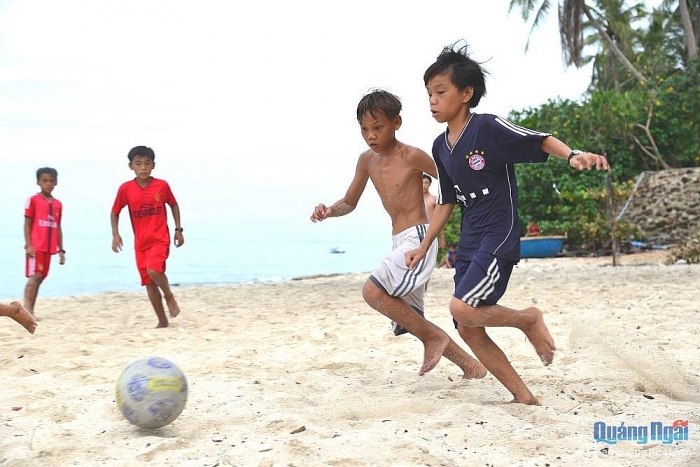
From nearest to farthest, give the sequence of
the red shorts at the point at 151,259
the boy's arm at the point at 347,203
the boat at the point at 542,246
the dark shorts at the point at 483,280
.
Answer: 1. the dark shorts at the point at 483,280
2. the boy's arm at the point at 347,203
3. the red shorts at the point at 151,259
4. the boat at the point at 542,246

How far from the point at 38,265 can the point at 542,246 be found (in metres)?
12.6

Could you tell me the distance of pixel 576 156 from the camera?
317 centimetres

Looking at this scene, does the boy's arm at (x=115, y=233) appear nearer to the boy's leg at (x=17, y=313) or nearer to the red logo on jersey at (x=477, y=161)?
the boy's leg at (x=17, y=313)

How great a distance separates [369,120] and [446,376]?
1.70 m

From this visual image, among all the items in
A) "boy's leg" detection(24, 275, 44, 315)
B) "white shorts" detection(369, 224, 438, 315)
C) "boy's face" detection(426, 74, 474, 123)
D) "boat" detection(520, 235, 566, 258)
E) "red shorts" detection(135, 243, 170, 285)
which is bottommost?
"boat" detection(520, 235, 566, 258)

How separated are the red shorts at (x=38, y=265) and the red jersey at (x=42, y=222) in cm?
7

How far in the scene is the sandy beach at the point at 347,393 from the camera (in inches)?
Answer: 110

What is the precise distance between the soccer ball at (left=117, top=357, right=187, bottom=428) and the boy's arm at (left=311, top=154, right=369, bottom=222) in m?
1.67

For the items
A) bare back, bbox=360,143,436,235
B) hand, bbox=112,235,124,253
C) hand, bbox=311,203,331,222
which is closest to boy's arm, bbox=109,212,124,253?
hand, bbox=112,235,124,253

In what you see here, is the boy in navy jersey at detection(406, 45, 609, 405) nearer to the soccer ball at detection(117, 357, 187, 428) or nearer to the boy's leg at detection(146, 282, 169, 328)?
the soccer ball at detection(117, 357, 187, 428)

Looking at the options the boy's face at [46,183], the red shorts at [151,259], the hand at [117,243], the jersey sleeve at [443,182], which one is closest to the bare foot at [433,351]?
the jersey sleeve at [443,182]

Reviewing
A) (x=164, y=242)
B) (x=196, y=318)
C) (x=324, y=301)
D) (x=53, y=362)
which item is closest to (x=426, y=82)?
(x=53, y=362)

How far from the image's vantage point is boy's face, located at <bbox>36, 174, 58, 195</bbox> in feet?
26.6

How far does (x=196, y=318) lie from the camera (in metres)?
7.79
